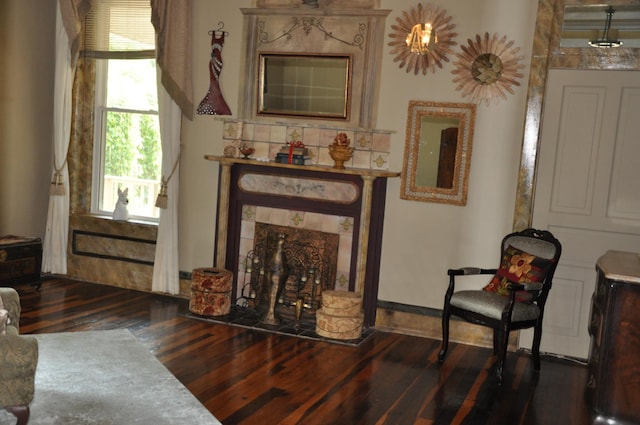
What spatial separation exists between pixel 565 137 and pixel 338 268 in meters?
2.22

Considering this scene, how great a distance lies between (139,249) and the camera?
23.5ft

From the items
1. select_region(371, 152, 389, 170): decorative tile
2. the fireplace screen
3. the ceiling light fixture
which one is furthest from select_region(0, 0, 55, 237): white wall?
the ceiling light fixture

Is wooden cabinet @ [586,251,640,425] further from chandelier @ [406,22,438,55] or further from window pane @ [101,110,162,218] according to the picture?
window pane @ [101,110,162,218]

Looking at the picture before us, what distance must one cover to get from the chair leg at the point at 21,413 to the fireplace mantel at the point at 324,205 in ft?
10.4

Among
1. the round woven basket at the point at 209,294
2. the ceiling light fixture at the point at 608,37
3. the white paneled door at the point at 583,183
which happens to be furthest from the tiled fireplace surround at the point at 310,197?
the ceiling light fixture at the point at 608,37

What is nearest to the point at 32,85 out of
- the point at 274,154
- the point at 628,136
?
the point at 274,154

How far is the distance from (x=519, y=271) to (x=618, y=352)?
129cm

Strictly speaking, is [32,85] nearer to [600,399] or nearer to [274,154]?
[274,154]

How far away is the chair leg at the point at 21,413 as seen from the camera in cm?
359

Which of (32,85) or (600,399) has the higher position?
(32,85)

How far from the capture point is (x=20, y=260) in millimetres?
6598

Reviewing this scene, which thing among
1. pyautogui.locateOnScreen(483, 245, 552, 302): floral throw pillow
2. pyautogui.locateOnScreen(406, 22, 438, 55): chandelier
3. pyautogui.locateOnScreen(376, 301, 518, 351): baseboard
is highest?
pyautogui.locateOnScreen(406, 22, 438, 55): chandelier

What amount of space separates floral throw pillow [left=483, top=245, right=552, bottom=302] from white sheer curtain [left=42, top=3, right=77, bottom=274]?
4.26 m

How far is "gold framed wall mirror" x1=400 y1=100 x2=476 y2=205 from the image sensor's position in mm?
6020
